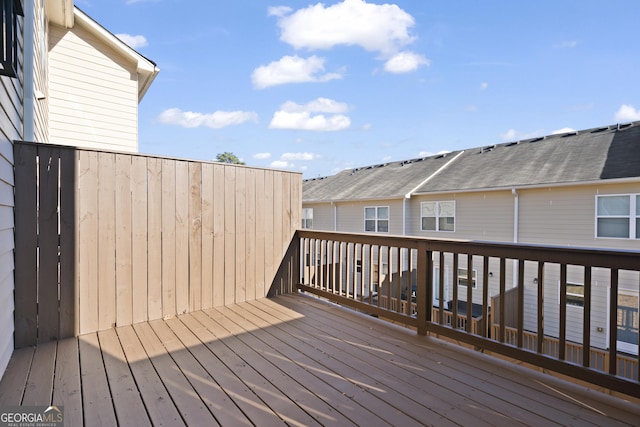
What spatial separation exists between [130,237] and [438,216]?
916cm

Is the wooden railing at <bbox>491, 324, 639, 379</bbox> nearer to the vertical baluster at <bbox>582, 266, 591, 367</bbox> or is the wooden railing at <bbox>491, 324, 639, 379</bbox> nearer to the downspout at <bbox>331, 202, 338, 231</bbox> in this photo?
the vertical baluster at <bbox>582, 266, 591, 367</bbox>

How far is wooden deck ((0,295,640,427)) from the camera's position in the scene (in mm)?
1601

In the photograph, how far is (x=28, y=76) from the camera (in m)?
2.86

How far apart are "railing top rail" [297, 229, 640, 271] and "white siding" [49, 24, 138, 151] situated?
548 cm

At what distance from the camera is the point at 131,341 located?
8.41ft

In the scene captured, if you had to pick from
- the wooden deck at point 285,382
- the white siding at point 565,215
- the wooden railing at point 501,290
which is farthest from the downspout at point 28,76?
the white siding at point 565,215

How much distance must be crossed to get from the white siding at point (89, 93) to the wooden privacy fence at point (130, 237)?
11.7ft

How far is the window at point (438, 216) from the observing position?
9.97 metres

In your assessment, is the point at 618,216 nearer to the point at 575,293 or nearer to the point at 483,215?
the point at 575,293

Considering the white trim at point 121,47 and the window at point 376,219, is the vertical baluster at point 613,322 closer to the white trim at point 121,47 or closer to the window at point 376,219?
the white trim at point 121,47

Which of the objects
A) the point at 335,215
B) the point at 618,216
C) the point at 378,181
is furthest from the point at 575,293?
the point at 335,215

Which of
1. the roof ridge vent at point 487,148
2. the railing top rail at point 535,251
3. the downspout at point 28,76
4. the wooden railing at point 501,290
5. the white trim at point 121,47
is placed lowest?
the wooden railing at point 501,290

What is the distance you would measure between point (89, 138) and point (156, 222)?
3907 millimetres

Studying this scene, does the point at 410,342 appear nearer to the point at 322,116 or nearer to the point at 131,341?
the point at 131,341
